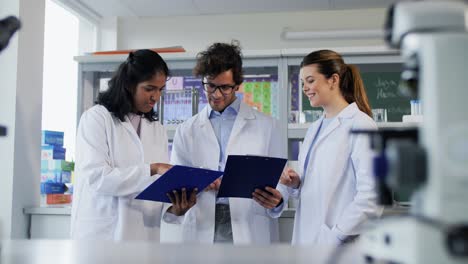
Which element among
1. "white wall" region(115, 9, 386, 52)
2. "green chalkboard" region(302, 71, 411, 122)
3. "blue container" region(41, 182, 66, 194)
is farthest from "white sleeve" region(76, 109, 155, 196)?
"white wall" region(115, 9, 386, 52)

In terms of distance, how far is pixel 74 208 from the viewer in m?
2.02

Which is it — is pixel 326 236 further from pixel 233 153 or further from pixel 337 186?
pixel 233 153

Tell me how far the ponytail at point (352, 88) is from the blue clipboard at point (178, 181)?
676mm

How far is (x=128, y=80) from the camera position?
2.03m

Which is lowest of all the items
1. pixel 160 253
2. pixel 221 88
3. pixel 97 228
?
pixel 97 228

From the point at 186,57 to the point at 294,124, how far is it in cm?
76

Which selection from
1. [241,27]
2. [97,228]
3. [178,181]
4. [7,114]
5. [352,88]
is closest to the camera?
[178,181]

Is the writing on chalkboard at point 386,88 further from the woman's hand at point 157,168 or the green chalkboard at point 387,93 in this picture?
the woman's hand at point 157,168

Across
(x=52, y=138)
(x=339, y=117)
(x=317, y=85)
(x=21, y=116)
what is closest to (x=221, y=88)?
(x=317, y=85)

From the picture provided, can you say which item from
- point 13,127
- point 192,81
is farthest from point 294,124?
point 13,127

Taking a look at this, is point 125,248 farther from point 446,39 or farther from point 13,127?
point 13,127

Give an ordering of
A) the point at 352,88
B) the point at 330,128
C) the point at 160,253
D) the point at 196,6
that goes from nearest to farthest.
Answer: the point at 160,253 → the point at 330,128 → the point at 352,88 → the point at 196,6

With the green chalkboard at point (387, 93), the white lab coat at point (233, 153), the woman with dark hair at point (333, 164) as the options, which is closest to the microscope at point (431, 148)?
the woman with dark hair at point (333, 164)

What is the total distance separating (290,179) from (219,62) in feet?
1.82
